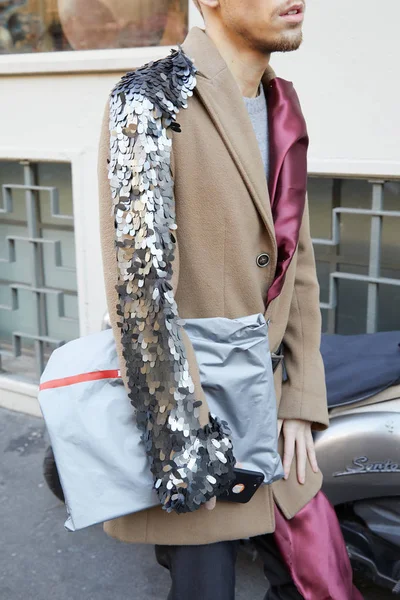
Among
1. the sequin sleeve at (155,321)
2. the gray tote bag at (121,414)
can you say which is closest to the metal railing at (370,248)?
the gray tote bag at (121,414)

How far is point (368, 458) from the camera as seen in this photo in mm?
2123

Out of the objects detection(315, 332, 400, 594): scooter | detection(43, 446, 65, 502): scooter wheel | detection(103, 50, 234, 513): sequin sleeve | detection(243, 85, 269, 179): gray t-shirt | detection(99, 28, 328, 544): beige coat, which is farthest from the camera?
detection(43, 446, 65, 502): scooter wheel

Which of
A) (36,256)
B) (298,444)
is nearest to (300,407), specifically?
(298,444)

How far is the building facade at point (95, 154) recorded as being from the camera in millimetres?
2979

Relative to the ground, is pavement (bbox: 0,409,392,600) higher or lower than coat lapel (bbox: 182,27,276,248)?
lower

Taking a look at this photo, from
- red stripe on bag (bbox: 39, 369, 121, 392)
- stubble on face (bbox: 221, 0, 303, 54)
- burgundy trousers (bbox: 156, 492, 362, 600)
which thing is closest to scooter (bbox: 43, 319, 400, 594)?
burgundy trousers (bbox: 156, 492, 362, 600)

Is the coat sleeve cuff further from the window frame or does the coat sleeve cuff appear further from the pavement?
the window frame

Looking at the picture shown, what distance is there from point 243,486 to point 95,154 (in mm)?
2524

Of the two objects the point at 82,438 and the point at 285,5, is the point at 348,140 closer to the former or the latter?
the point at 285,5

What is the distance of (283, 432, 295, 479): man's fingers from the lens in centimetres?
172

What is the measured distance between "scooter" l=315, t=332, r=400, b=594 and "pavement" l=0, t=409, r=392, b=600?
0.43 metres

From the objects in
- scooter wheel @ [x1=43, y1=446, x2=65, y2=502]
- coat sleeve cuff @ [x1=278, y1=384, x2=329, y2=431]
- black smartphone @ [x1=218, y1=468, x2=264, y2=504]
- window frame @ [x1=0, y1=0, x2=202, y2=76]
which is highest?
window frame @ [x1=0, y1=0, x2=202, y2=76]

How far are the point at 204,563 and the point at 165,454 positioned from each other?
326 millimetres

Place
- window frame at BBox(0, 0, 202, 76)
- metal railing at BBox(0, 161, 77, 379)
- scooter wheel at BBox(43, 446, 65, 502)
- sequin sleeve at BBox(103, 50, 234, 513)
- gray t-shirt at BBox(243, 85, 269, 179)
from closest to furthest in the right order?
1. sequin sleeve at BBox(103, 50, 234, 513)
2. gray t-shirt at BBox(243, 85, 269, 179)
3. scooter wheel at BBox(43, 446, 65, 502)
4. window frame at BBox(0, 0, 202, 76)
5. metal railing at BBox(0, 161, 77, 379)
